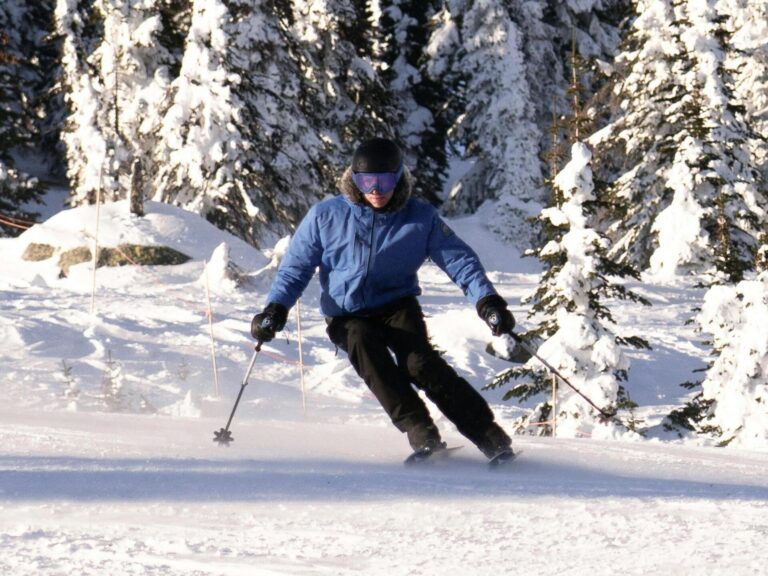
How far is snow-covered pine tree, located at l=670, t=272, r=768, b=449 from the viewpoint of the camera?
11.4 meters

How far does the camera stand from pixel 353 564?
362cm

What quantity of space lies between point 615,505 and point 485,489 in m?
0.57

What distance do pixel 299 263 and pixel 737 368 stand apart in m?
6.94

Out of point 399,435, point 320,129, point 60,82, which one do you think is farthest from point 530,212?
point 399,435

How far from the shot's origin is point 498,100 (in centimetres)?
3372

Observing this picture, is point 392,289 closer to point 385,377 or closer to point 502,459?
point 385,377

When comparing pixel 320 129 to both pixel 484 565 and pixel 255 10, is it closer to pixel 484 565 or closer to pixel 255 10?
pixel 255 10

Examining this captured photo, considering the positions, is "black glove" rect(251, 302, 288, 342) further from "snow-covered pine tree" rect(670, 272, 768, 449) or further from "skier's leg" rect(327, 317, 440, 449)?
"snow-covered pine tree" rect(670, 272, 768, 449)

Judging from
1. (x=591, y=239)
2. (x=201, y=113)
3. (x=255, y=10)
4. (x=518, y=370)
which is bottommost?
(x=518, y=370)

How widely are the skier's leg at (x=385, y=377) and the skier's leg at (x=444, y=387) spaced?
0.25 feet

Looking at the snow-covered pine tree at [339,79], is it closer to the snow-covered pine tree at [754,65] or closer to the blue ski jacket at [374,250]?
the snow-covered pine tree at [754,65]

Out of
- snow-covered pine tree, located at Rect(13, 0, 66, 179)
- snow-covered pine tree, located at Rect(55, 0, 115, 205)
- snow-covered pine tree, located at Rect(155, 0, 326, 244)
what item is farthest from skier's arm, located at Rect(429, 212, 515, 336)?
snow-covered pine tree, located at Rect(13, 0, 66, 179)

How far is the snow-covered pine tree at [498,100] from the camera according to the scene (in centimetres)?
3338

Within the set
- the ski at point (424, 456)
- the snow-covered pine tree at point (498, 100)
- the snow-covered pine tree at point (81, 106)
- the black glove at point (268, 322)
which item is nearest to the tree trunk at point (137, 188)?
the snow-covered pine tree at point (81, 106)
